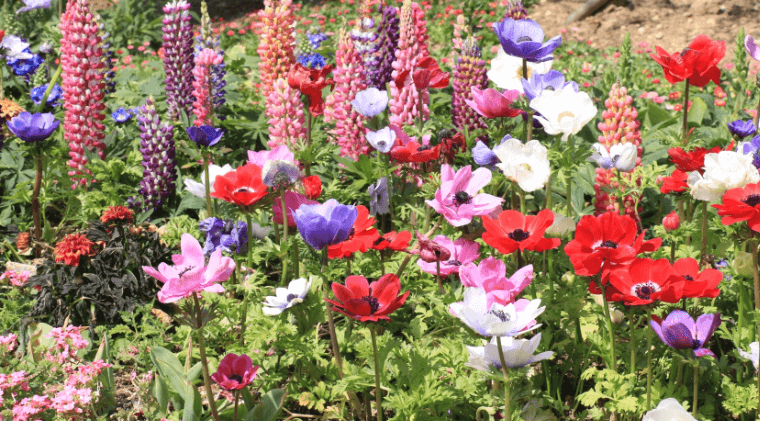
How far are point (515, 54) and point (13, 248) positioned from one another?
2.40 metres

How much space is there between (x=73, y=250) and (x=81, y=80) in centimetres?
114

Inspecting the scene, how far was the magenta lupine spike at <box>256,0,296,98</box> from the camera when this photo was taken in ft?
10.2

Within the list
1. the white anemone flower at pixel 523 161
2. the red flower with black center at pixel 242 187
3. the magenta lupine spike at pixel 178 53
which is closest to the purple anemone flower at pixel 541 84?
the white anemone flower at pixel 523 161

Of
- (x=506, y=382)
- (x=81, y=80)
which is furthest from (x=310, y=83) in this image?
(x=81, y=80)

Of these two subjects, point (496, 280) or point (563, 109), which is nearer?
point (496, 280)

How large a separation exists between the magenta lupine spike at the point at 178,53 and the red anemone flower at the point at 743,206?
2.81 metres

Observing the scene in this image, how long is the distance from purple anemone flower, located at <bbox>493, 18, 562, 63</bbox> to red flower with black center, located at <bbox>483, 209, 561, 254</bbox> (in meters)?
0.53

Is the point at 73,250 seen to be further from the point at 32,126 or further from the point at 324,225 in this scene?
Result: the point at 324,225

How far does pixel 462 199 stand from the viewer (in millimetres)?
1822

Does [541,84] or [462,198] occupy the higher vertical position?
[541,84]

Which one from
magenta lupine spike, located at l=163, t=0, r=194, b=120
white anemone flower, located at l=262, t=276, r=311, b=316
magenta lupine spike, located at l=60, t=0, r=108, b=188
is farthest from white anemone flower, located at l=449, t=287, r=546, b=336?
magenta lupine spike, located at l=163, t=0, r=194, b=120

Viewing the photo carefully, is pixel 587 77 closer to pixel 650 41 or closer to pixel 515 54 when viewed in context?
pixel 650 41

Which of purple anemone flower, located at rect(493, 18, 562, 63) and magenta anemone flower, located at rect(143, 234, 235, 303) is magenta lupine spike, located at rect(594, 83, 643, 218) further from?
magenta anemone flower, located at rect(143, 234, 235, 303)

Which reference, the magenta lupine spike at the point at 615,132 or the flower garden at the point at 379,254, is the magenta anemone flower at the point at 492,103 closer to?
the flower garden at the point at 379,254
